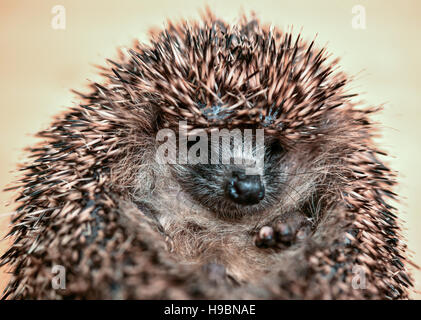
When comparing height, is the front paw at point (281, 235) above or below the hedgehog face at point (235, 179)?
below

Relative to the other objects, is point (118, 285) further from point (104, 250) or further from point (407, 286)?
point (407, 286)

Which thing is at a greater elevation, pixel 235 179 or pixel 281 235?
pixel 235 179

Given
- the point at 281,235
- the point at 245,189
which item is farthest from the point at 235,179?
the point at 281,235

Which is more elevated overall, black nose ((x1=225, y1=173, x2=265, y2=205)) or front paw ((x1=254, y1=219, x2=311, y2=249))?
black nose ((x1=225, y1=173, x2=265, y2=205))

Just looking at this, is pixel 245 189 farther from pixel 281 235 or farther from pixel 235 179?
pixel 281 235
